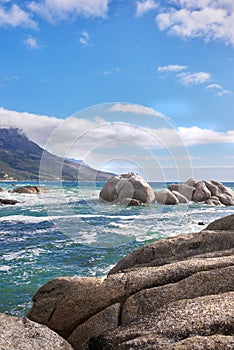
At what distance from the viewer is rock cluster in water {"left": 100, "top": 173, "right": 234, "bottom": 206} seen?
4534 cm

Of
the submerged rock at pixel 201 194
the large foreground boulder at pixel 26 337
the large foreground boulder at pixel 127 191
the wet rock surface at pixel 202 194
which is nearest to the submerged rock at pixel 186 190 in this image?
the wet rock surface at pixel 202 194

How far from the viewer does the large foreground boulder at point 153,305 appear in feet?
15.8

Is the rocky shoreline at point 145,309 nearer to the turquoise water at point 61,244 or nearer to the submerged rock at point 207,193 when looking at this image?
the turquoise water at point 61,244

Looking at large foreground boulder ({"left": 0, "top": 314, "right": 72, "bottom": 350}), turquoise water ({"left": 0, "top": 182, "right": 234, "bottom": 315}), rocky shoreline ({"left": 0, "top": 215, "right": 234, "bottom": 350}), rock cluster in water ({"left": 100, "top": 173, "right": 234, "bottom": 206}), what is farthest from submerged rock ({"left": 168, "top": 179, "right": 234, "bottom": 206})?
large foreground boulder ({"left": 0, "top": 314, "right": 72, "bottom": 350})

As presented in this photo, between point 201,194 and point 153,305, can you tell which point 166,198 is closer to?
point 201,194

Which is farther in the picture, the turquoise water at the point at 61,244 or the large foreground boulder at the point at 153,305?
the turquoise water at the point at 61,244

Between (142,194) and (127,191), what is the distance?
2.51 metres

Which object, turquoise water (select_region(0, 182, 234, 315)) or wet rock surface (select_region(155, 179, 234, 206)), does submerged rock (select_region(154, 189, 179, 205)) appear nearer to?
wet rock surface (select_region(155, 179, 234, 206))

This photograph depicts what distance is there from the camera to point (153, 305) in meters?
6.33

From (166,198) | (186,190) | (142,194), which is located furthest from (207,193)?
(142,194)

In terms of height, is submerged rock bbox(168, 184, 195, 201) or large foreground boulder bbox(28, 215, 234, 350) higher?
submerged rock bbox(168, 184, 195, 201)

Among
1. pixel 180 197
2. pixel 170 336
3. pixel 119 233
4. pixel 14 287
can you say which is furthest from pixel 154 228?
pixel 180 197

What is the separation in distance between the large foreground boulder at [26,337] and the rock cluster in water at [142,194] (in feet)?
121

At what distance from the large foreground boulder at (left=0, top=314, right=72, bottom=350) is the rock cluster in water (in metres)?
37.0
